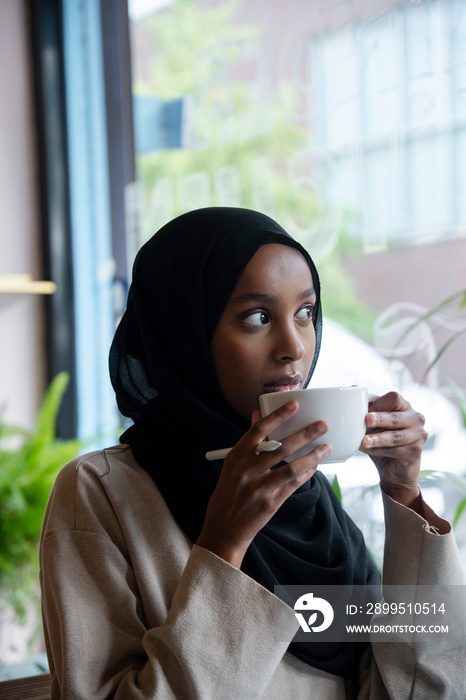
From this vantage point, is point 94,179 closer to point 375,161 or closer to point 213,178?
point 213,178

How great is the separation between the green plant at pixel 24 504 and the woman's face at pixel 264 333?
177cm

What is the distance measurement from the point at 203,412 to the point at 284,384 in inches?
5.5

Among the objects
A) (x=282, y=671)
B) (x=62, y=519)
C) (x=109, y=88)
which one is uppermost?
(x=109, y=88)

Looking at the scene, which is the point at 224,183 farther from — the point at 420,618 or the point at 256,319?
the point at 420,618

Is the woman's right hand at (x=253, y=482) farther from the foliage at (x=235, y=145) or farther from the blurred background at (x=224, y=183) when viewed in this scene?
the foliage at (x=235, y=145)

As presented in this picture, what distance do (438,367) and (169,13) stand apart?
1.85m

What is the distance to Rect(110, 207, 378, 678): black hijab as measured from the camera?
1119 millimetres

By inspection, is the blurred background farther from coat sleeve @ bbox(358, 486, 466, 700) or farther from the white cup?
the white cup

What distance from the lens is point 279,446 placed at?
89 centimetres

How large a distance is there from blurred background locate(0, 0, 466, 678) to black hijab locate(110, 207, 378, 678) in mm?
448

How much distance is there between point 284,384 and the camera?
108 centimetres

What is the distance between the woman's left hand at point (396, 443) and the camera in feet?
3.32

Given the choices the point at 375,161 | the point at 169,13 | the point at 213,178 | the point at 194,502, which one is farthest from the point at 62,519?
the point at 169,13

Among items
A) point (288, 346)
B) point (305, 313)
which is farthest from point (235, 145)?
point (288, 346)
